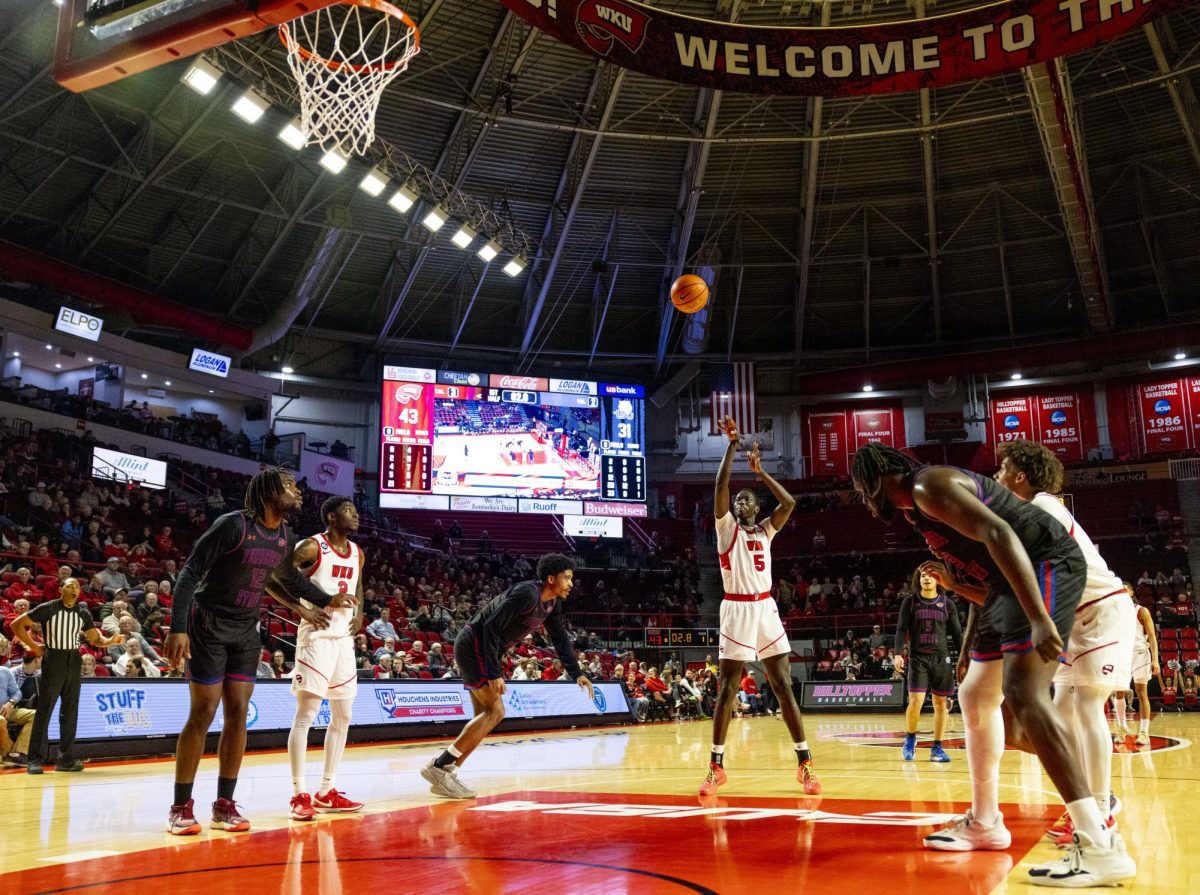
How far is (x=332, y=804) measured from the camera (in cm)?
670

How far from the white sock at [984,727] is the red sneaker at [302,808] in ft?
12.7

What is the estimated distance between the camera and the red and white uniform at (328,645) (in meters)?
6.84

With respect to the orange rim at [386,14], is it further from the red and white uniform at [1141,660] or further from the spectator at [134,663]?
the red and white uniform at [1141,660]

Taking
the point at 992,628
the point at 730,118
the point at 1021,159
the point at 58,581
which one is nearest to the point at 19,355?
the point at 58,581

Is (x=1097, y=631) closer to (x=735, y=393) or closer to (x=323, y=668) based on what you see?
(x=323, y=668)

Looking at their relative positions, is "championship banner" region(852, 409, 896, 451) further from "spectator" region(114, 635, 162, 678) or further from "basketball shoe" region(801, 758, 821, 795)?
"basketball shoe" region(801, 758, 821, 795)

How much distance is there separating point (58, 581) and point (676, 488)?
974 inches

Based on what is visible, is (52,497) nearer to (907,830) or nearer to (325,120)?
(325,120)

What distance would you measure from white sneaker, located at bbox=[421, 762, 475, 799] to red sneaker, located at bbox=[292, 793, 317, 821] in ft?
4.12

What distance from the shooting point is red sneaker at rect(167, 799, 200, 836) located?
5.70 m

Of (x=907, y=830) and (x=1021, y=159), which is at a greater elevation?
(x=1021, y=159)

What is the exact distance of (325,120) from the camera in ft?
41.7

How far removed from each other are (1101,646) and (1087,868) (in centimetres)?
152

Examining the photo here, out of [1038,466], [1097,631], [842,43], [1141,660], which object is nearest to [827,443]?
[842,43]
